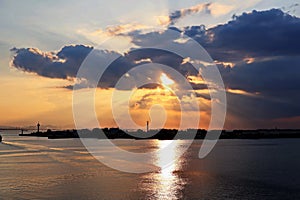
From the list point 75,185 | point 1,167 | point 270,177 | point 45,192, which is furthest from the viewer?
point 1,167

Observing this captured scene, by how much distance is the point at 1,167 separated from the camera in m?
46.0

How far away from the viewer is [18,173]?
39969 mm

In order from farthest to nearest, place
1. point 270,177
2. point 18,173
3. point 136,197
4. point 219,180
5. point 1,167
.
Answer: point 1,167 < point 18,173 < point 270,177 < point 219,180 < point 136,197

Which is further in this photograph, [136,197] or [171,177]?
[171,177]

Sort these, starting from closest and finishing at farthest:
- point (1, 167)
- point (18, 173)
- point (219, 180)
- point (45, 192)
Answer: point (45, 192) → point (219, 180) → point (18, 173) → point (1, 167)

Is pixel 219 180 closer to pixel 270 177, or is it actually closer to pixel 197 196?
pixel 270 177

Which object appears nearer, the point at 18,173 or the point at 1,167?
the point at 18,173

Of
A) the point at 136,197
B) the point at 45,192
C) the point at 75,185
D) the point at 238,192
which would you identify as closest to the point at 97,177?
the point at 75,185

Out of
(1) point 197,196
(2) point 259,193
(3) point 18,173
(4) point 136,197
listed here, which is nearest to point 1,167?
(3) point 18,173

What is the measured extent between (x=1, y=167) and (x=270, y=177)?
30.7m

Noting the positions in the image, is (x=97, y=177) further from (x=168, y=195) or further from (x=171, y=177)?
(x=168, y=195)

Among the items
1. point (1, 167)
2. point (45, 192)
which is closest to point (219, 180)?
point (45, 192)

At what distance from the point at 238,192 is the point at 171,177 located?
985 centimetres

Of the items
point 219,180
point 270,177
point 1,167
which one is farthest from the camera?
point 1,167
